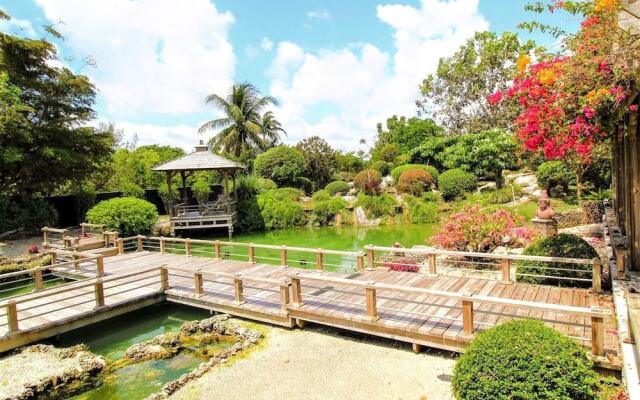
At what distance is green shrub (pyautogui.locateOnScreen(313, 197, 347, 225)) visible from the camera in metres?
21.5

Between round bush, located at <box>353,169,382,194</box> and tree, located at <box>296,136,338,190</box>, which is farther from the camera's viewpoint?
tree, located at <box>296,136,338,190</box>

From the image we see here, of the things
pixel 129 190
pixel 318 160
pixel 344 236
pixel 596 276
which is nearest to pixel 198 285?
pixel 596 276

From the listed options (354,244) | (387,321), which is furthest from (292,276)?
(354,244)

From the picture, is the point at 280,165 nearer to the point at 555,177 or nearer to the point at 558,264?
the point at 555,177

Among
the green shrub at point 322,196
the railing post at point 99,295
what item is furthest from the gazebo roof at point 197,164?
the railing post at point 99,295

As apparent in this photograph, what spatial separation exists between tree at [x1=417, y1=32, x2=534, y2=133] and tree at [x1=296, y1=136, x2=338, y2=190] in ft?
25.4

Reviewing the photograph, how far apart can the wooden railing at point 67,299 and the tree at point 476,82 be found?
2222 centimetres

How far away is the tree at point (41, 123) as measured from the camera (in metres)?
16.0

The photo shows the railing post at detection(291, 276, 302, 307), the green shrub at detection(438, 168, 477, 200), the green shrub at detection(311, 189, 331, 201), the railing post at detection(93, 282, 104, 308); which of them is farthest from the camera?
the green shrub at detection(311, 189, 331, 201)

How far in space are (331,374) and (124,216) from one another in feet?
46.3

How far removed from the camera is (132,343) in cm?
718

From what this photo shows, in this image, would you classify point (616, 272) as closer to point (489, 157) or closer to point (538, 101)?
point (538, 101)

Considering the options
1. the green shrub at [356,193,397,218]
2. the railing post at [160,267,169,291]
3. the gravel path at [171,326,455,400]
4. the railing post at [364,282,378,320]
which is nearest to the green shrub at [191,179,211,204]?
the green shrub at [356,193,397,218]

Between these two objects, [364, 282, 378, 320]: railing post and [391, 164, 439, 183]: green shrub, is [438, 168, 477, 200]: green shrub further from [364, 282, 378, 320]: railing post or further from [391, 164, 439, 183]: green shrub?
[364, 282, 378, 320]: railing post
